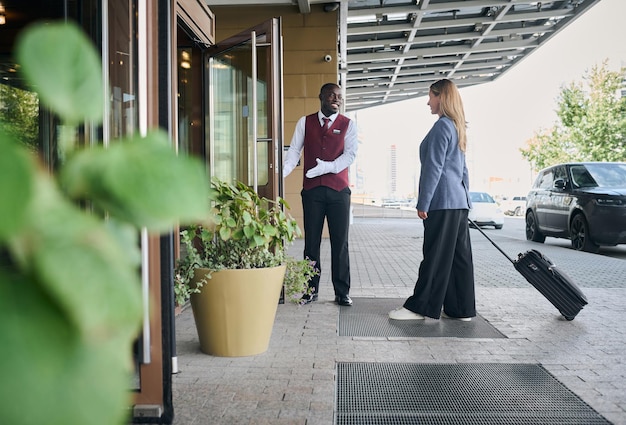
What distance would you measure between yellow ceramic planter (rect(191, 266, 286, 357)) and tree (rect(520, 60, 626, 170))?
105 ft

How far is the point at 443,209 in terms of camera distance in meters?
4.60

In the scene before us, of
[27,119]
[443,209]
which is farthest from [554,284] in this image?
[27,119]

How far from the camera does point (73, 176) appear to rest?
1.01ft

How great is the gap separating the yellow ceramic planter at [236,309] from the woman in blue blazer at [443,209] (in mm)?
1404

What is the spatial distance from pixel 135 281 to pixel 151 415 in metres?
2.36

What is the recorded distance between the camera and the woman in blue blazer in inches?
180

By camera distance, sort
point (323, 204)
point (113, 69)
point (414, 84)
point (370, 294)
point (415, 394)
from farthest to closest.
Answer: point (414, 84), point (370, 294), point (323, 204), point (415, 394), point (113, 69)

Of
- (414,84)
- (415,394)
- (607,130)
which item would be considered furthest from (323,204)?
(607,130)

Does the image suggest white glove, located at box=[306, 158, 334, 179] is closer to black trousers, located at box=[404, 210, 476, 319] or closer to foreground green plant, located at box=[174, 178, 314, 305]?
black trousers, located at box=[404, 210, 476, 319]

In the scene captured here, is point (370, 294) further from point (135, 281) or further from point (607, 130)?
point (607, 130)

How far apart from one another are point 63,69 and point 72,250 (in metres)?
0.10

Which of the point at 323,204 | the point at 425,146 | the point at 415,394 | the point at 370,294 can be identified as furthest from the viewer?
the point at 370,294

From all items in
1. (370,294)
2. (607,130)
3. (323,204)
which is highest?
(607,130)

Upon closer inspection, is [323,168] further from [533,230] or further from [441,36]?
[441,36]
